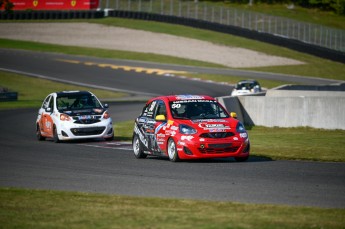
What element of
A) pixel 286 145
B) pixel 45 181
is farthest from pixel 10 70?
pixel 45 181

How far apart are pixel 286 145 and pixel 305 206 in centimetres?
972

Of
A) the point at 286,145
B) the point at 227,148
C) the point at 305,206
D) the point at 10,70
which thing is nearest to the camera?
the point at 305,206

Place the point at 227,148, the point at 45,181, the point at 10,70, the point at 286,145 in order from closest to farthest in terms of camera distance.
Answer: the point at 45,181 < the point at 227,148 < the point at 286,145 < the point at 10,70

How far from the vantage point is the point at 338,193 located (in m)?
12.5

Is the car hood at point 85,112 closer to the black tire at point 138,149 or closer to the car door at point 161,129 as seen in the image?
the black tire at point 138,149

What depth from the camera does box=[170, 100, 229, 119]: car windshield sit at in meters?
18.2

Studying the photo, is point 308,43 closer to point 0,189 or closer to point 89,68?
point 89,68

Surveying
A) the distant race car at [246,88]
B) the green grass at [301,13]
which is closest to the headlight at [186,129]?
the distant race car at [246,88]

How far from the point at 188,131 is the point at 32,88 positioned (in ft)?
106

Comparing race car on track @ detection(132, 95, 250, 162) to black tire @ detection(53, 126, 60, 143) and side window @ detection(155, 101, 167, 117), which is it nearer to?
side window @ detection(155, 101, 167, 117)

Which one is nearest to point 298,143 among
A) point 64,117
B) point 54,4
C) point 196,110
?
point 196,110

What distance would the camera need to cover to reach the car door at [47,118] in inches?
963

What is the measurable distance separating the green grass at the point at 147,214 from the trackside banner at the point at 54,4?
59449 millimetres

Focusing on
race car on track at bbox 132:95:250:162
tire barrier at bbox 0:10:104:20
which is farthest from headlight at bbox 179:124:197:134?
tire barrier at bbox 0:10:104:20
